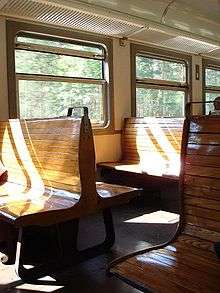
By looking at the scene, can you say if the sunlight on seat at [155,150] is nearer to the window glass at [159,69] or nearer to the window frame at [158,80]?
the window frame at [158,80]

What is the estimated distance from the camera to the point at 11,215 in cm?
232

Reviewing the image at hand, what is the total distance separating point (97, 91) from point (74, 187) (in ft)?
8.31

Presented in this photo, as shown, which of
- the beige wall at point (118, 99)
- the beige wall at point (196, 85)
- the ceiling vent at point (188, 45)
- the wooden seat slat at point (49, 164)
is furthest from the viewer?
the beige wall at point (196, 85)

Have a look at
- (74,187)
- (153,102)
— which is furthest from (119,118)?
(74,187)

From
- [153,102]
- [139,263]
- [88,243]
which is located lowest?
[88,243]

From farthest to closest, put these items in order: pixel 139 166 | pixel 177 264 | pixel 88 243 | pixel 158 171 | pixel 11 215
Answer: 1. pixel 139 166
2. pixel 158 171
3. pixel 88 243
4. pixel 11 215
5. pixel 177 264

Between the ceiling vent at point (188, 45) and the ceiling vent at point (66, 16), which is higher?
the ceiling vent at point (188, 45)

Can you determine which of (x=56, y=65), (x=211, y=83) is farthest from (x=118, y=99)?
(x=211, y=83)

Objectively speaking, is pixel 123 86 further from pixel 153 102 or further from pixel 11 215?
pixel 11 215

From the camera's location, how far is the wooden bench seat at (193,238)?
1.57 metres

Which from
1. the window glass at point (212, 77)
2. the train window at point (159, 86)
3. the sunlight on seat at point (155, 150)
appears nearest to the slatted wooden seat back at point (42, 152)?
the sunlight on seat at point (155, 150)

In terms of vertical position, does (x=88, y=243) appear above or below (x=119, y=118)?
below

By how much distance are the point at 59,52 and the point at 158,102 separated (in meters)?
2.05

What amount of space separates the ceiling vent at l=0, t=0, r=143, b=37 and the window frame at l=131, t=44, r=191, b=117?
0.64 meters
